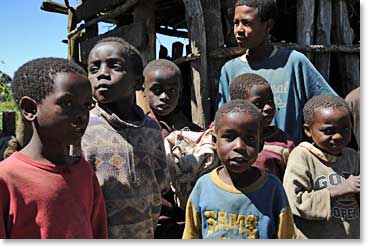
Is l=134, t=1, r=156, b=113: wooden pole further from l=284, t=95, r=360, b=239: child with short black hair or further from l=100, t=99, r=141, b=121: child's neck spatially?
l=284, t=95, r=360, b=239: child with short black hair

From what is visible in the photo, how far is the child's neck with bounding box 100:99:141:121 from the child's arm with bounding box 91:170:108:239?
31cm

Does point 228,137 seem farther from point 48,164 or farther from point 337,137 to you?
point 48,164

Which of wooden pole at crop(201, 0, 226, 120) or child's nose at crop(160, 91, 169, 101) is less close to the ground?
wooden pole at crop(201, 0, 226, 120)

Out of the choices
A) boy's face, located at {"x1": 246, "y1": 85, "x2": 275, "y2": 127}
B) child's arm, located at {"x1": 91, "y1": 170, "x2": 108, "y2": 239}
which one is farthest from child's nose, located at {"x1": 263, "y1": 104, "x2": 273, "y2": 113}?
child's arm, located at {"x1": 91, "y1": 170, "x2": 108, "y2": 239}

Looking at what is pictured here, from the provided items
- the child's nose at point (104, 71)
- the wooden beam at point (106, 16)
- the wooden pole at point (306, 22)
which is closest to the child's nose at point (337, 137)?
the child's nose at point (104, 71)

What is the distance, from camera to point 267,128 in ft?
6.71

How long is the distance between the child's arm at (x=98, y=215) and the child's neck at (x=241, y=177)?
0.42 m

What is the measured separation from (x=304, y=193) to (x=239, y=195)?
341mm

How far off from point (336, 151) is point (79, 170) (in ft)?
3.24

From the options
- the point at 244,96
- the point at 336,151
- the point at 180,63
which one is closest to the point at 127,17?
the point at 180,63

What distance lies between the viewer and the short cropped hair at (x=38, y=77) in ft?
4.55

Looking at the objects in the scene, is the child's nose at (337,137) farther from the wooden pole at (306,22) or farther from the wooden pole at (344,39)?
the wooden pole at (344,39)

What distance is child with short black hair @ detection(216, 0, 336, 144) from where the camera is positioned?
2.29 m

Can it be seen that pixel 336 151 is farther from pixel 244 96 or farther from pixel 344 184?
pixel 244 96
